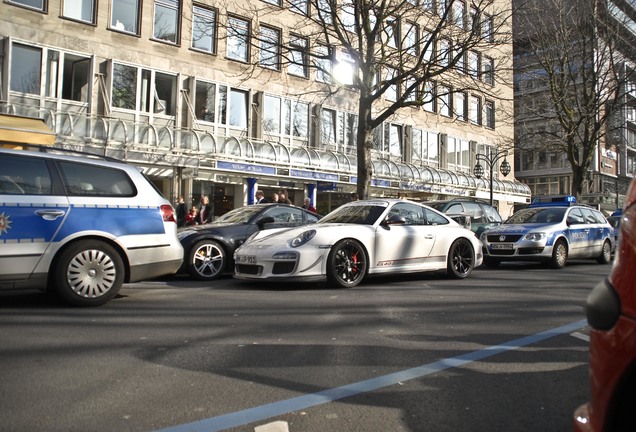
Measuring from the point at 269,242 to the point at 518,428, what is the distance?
5.63 meters

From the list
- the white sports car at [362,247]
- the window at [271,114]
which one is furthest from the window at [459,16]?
the window at [271,114]

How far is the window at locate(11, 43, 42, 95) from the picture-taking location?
747 inches

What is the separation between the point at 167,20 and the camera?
23.0 meters

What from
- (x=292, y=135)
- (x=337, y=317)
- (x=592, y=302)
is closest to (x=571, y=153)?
(x=292, y=135)

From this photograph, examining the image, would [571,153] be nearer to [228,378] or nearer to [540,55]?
[540,55]

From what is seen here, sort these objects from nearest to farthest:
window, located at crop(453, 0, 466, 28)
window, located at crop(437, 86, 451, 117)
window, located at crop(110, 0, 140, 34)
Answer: window, located at crop(437, 86, 451, 117) < window, located at crop(453, 0, 466, 28) < window, located at crop(110, 0, 140, 34)

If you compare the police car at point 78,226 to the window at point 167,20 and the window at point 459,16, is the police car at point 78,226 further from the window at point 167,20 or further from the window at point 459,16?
the window at point 167,20

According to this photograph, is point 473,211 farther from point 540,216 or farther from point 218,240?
point 218,240

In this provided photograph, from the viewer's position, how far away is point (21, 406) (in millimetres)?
3252

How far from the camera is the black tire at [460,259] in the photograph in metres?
9.71

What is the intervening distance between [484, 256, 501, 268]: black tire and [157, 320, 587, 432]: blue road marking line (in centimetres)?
832

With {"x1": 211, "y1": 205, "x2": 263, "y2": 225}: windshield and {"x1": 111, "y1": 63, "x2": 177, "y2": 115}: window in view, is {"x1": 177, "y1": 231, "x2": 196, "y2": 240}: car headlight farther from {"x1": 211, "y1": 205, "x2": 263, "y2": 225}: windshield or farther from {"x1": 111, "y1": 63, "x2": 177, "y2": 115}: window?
{"x1": 111, "y1": 63, "x2": 177, "y2": 115}: window

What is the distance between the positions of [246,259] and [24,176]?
3345 millimetres

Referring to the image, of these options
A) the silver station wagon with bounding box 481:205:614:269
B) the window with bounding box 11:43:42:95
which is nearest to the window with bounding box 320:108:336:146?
the window with bounding box 11:43:42:95
